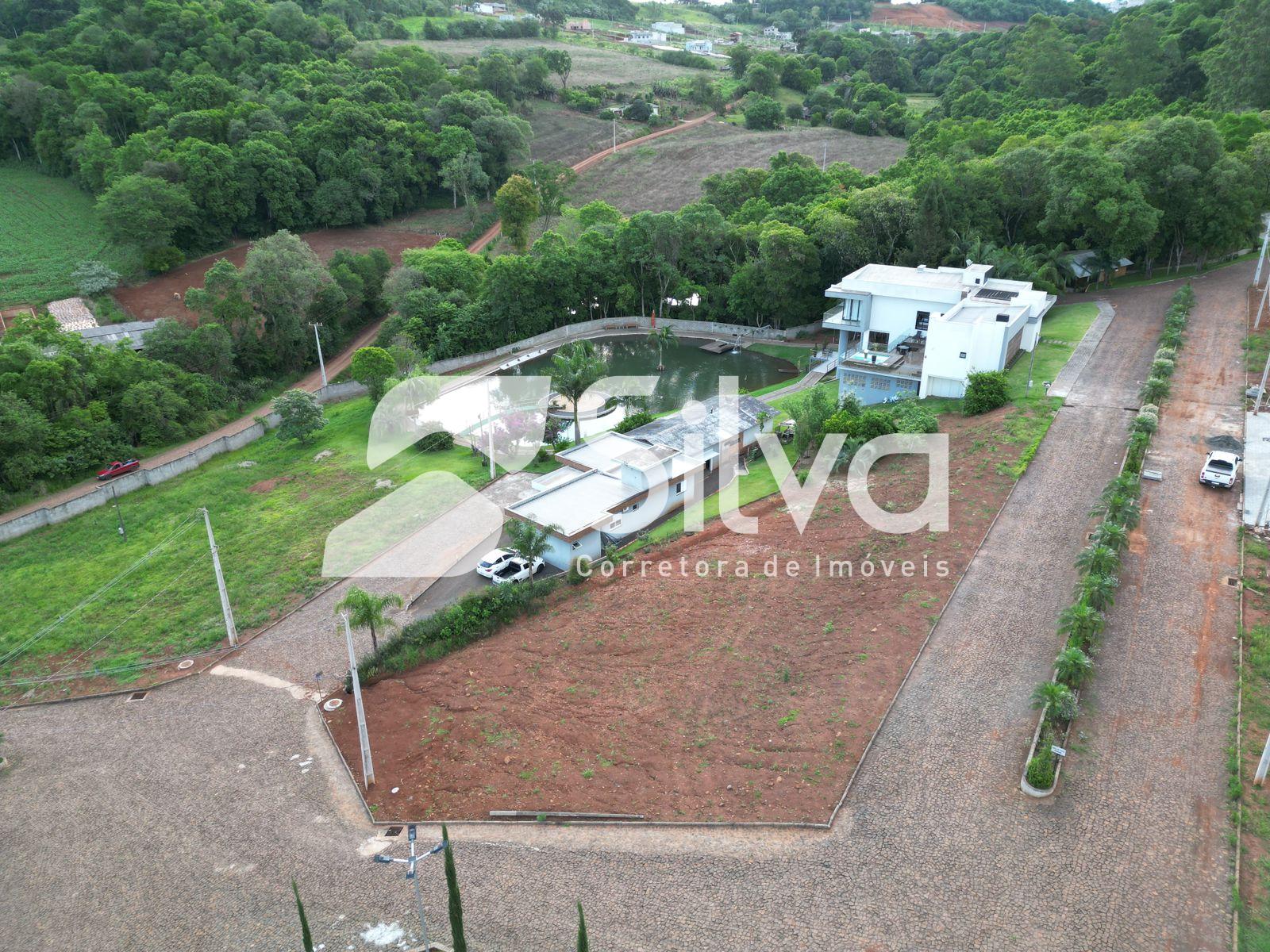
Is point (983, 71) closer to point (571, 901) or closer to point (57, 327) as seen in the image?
point (57, 327)

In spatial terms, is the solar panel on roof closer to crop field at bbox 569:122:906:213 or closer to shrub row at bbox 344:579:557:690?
shrub row at bbox 344:579:557:690

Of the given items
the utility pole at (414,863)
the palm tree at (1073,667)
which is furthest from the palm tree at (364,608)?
the palm tree at (1073,667)

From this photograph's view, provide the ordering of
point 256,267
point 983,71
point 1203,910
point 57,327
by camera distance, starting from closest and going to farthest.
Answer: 1. point 1203,910
2. point 57,327
3. point 256,267
4. point 983,71

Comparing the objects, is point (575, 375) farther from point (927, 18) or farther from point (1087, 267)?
point (927, 18)

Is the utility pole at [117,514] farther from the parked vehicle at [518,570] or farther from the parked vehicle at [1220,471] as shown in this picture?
the parked vehicle at [1220,471]

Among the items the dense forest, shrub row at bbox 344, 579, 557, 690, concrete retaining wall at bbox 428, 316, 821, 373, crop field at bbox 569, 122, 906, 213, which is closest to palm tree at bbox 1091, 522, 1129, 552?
shrub row at bbox 344, 579, 557, 690

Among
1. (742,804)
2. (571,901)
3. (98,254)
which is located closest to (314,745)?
(571,901)
